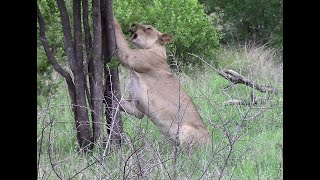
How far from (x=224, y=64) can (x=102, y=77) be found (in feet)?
26.4

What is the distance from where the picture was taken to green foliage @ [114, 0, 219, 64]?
461 inches

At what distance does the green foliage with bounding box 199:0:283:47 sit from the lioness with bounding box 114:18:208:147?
9.23m

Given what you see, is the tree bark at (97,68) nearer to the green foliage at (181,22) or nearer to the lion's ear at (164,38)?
the lion's ear at (164,38)

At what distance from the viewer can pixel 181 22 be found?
1216 centimetres

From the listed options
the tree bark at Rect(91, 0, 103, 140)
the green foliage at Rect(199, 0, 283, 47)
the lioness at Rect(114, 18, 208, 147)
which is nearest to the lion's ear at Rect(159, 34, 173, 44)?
the lioness at Rect(114, 18, 208, 147)

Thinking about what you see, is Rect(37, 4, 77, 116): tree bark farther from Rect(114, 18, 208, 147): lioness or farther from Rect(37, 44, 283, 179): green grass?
Rect(114, 18, 208, 147): lioness

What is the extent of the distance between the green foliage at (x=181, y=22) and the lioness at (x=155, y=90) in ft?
15.7

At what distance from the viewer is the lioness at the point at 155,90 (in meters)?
5.87

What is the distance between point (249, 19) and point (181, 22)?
4917mm

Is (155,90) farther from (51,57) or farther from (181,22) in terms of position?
(181,22)

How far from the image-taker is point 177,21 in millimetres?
12109

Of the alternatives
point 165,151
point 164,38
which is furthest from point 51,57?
point 164,38

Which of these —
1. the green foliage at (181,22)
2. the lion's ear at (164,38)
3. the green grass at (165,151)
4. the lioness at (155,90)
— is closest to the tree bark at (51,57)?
the green grass at (165,151)
